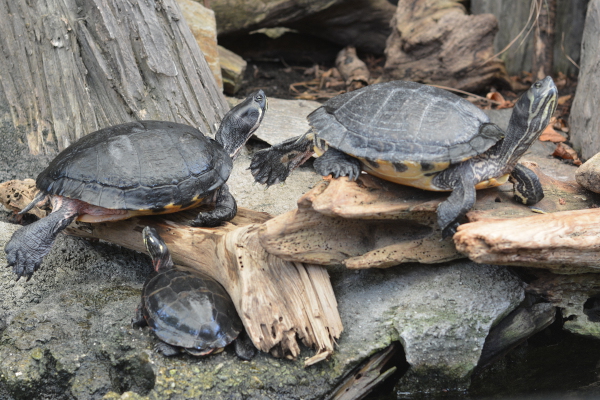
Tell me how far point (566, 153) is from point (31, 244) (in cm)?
380

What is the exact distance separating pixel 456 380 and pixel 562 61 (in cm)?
416

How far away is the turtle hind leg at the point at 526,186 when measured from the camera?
240 centimetres

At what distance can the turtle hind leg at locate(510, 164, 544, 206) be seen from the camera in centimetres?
240

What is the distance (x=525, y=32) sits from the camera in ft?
17.7

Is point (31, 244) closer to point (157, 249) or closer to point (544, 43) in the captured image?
point (157, 249)

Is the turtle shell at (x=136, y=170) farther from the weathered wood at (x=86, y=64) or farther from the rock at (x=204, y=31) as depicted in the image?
the rock at (x=204, y=31)

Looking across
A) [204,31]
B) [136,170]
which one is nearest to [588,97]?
[204,31]

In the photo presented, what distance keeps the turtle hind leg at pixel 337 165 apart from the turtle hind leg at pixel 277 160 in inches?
12.7

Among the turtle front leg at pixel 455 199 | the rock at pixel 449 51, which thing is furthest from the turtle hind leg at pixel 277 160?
the rock at pixel 449 51

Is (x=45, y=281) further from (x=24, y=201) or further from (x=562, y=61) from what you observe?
(x=562, y=61)

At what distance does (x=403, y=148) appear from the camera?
7.61 feet

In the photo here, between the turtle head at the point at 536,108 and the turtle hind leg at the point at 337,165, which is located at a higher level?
the turtle head at the point at 536,108

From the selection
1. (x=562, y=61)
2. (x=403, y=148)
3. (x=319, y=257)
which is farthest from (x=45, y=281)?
(x=562, y=61)

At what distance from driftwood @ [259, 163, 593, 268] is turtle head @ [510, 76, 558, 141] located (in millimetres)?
407
